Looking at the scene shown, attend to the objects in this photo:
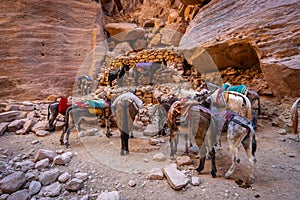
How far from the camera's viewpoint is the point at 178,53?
27.4ft

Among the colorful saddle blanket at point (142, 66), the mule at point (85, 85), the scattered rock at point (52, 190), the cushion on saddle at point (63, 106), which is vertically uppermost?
the colorful saddle blanket at point (142, 66)

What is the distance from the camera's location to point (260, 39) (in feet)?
16.0

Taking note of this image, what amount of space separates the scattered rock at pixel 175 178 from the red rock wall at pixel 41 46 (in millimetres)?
7346

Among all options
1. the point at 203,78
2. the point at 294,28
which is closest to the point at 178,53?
the point at 203,78

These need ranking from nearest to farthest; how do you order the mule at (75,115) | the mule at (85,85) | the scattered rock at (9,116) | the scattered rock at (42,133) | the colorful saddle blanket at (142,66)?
the mule at (75,115)
the scattered rock at (42,133)
the scattered rock at (9,116)
the colorful saddle blanket at (142,66)
the mule at (85,85)

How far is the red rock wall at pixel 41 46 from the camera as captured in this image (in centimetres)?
699

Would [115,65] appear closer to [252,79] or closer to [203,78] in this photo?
[203,78]

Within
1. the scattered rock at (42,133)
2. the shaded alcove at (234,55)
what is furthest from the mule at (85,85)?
the shaded alcove at (234,55)

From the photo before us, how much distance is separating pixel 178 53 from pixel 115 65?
147 inches

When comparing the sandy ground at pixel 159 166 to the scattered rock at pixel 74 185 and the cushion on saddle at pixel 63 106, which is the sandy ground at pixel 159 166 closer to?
the scattered rock at pixel 74 185

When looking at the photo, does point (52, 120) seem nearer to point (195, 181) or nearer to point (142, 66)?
point (195, 181)

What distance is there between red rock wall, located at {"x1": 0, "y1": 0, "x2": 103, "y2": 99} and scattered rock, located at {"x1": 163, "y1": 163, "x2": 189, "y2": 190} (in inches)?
289

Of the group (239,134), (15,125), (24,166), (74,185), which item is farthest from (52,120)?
(239,134)

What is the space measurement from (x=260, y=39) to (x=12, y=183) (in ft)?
22.8
